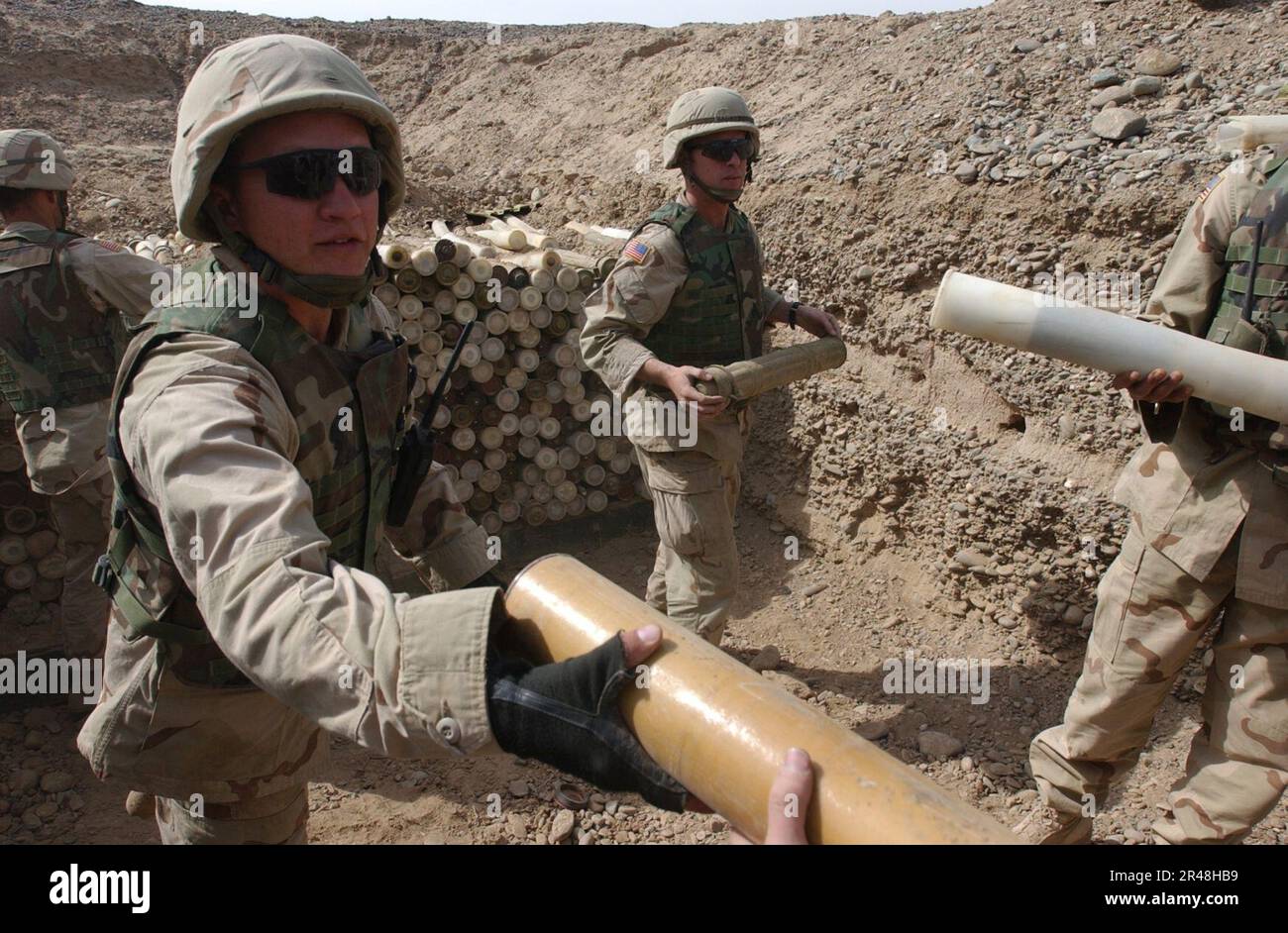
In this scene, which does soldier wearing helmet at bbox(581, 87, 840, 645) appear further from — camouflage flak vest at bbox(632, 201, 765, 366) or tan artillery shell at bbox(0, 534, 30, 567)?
tan artillery shell at bbox(0, 534, 30, 567)

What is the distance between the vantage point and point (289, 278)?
1888 mm

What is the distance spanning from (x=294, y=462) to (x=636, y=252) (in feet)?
8.38

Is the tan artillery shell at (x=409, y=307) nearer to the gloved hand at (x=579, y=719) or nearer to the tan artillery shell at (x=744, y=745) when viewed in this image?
the tan artillery shell at (x=744, y=745)

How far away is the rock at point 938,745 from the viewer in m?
4.12

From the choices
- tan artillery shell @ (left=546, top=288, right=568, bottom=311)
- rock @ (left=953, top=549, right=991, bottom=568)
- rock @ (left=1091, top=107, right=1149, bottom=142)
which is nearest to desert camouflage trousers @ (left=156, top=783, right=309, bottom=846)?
rock @ (left=953, top=549, right=991, bottom=568)

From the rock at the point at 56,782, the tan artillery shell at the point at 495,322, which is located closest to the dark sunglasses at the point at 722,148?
the tan artillery shell at the point at 495,322

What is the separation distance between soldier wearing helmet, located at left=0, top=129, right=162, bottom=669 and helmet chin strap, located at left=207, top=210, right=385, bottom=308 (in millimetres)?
2863

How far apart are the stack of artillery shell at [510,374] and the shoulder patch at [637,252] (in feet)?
5.52

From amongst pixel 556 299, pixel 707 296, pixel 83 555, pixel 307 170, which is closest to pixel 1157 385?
pixel 707 296

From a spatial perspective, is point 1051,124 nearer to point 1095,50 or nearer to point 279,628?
point 1095,50

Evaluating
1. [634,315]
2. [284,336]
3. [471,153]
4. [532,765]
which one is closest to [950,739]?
[532,765]

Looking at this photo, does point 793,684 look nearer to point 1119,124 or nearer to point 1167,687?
point 1167,687

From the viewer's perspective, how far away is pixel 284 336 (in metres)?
1.89

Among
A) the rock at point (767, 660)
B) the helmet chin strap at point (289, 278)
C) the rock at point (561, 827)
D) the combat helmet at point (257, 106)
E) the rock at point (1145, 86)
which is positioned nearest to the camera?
the combat helmet at point (257, 106)
